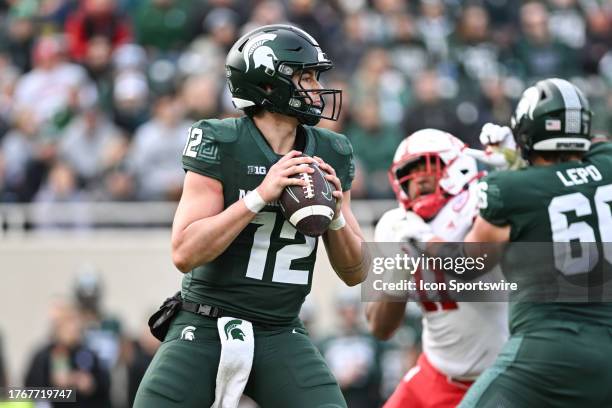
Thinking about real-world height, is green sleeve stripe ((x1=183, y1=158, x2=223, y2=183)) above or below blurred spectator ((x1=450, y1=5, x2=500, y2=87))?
below

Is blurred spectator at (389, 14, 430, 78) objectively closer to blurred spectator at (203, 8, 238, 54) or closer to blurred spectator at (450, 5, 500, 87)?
blurred spectator at (450, 5, 500, 87)

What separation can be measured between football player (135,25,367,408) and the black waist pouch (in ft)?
0.11

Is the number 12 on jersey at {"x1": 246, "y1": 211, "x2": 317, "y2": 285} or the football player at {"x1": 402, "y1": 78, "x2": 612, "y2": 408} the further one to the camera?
A: the football player at {"x1": 402, "y1": 78, "x2": 612, "y2": 408}

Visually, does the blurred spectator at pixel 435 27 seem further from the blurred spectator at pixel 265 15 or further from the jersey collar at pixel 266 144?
the jersey collar at pixel 266 144

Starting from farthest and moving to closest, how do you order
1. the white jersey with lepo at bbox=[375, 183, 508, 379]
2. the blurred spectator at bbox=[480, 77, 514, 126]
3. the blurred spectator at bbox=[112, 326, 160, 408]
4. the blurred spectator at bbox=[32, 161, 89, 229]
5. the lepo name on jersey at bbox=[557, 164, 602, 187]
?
1. the blurred spectator at bbox=[480, 77, 514, 126]
2. the blurred spectator at bbox=[32, 161, 89, 229]
3. the blurred spectator at bbox=[112, 326, 160, 408]
4. the white jersey with lepo at bbox=[375, 183, 508, 379]
5. the lepo name on jersey at bbox=[557, 164, 602, 187]

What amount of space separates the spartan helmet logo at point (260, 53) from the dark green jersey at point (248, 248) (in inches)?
9.6

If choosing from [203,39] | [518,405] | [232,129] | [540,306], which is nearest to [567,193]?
[540,306]

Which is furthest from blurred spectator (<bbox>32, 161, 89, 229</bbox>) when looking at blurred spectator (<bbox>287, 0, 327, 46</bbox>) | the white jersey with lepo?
the white jersey with lepo

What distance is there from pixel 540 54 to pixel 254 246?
8.38 metres

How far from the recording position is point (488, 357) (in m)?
6.14

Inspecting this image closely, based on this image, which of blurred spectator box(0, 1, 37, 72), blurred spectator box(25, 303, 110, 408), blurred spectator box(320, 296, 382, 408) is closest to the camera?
blurred spectator box(25, 303, 110, 408)

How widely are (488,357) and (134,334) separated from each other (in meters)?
5.56

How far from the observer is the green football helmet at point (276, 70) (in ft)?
16.7

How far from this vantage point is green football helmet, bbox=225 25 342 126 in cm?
509
